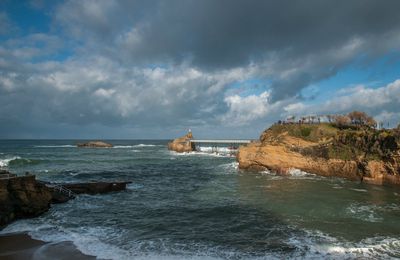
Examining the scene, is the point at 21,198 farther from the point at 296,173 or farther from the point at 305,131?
the point at 305,131

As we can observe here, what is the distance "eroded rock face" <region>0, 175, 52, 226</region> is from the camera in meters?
23.0

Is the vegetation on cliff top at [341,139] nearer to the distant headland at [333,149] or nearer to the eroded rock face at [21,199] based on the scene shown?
the distant headland at [333,149]

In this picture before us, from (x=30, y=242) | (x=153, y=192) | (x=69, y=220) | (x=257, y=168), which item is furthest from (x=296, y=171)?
(x=30, y=242)

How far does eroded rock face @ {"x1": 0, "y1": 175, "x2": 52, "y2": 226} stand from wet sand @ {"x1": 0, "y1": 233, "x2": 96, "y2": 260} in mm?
3692

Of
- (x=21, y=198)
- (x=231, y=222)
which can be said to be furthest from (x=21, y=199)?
(x=231, y=222)

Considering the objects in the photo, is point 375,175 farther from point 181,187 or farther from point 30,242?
point 30,242

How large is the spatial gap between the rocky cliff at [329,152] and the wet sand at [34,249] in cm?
3436

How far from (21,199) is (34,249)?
8.24 metres

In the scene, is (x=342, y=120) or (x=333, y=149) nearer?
(x=333, y=149)

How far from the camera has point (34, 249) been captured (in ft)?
57.7

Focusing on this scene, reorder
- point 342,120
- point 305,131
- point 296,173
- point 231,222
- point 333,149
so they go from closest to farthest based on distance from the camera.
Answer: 1. point 231,222
2. point 333,149
3. point 296,173
4. point 305,131
5. point 342,120

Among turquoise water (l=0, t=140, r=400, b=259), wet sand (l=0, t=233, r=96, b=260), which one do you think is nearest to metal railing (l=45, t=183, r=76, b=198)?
turquoise water (l=0, t=140, r=400, b=259)

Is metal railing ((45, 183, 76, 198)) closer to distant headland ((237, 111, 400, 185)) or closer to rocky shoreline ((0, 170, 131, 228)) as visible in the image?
rocky shoreline ((0, 170, 131, 228))

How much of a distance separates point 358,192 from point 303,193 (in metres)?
5.80
